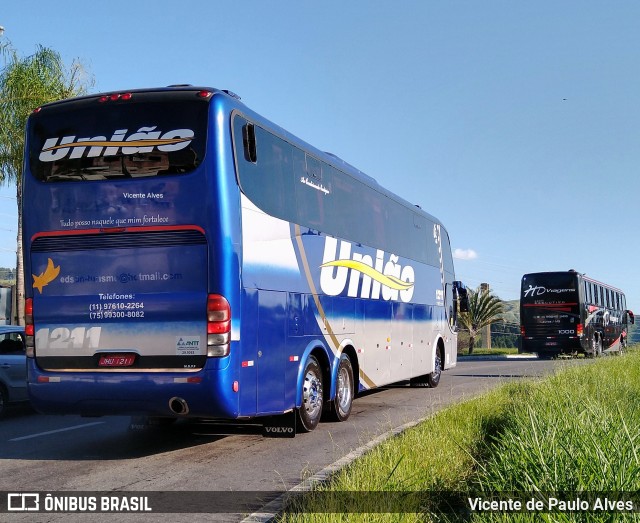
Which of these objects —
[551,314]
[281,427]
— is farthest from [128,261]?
[551,314]

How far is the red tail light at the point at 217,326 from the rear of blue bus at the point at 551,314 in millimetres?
29618

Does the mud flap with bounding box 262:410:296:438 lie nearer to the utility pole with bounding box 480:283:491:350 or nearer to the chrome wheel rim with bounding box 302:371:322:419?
the chrome wheel rim with bounding box 302:371:322:419

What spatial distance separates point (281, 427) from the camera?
10.7m

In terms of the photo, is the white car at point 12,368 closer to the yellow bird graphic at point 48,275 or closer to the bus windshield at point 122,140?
the yellow bird graphic at point 48,275

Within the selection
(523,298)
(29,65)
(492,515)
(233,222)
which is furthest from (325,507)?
(523,298)

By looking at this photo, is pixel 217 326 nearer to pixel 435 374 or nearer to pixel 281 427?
pixel 281 427

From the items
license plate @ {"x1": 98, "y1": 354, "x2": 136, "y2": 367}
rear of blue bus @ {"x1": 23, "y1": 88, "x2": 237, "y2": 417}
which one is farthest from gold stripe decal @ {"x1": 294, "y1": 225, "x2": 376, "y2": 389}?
license plate @ {"x1": 98, "y1": 354, "x2": 136, "y2": 367}

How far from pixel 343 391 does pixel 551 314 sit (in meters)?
25.4

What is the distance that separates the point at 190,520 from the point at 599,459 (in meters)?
3.33

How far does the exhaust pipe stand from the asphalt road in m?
0.63

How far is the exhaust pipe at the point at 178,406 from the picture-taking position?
344 inches

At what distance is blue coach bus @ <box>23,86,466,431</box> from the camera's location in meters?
8.73

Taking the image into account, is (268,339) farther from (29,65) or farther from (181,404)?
(29,65)

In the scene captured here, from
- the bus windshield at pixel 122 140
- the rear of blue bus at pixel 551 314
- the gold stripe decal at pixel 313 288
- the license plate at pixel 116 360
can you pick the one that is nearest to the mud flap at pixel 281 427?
the gold stripe decal at pixel 313 288
